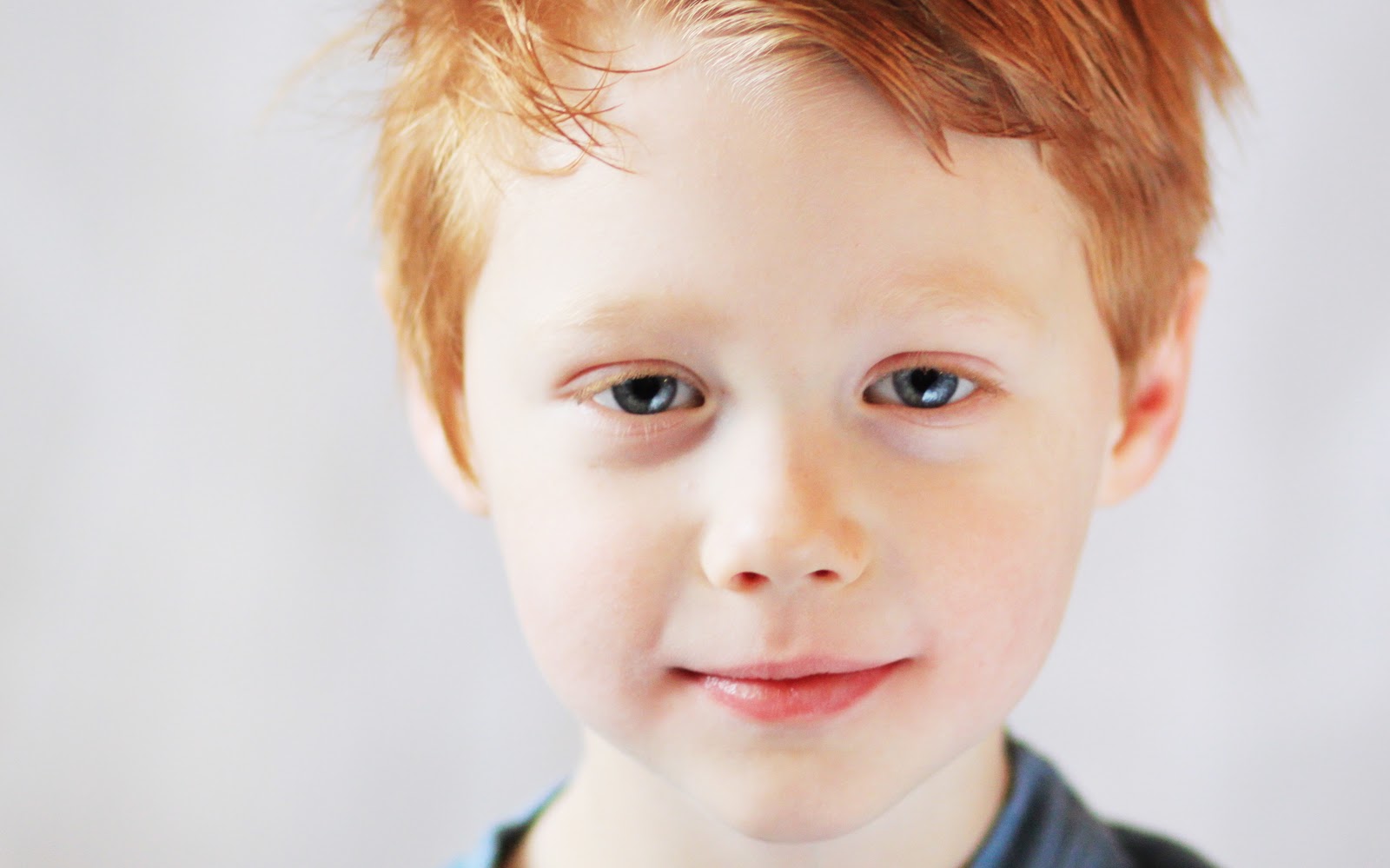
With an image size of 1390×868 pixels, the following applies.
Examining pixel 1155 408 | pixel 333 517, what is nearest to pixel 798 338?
pixel 1155 408

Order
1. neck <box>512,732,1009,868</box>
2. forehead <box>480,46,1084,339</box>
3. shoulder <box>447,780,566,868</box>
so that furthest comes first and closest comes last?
shoulder <box>447,780,566,868</box> → neck <box>512,732,1009,868</box> → forehead <box>480,46,1084,339</box>

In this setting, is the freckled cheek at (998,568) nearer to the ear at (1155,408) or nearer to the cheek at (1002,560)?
the cheek at (1002,560)

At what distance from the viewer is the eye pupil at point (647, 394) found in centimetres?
67

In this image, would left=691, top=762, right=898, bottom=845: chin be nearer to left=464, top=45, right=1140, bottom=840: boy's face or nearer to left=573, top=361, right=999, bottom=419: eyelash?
left=464, top=45, right=1140, bottom=840: boy's face

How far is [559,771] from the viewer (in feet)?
3.92

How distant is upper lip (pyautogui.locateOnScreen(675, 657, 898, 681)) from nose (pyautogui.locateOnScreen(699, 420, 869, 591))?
38 millimetres

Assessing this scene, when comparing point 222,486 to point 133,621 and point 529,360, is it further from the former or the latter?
point 529,360

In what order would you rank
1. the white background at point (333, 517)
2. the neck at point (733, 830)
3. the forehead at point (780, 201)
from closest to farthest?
the forehead at point (780, 201), the neck at point (733, 830), the white background at point (333, 517)

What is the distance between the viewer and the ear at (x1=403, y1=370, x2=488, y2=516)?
82 centimetres

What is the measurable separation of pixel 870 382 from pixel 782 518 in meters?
0.08

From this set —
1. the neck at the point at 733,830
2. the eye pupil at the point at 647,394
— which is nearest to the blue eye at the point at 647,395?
the eye pupil at the point at 647,394

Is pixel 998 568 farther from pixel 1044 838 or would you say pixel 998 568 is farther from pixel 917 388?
pixel 1044 838

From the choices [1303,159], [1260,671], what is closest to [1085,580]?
[1260,671]

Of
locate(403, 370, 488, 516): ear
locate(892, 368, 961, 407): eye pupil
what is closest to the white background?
locate(403, 370, 488, 516): ear
